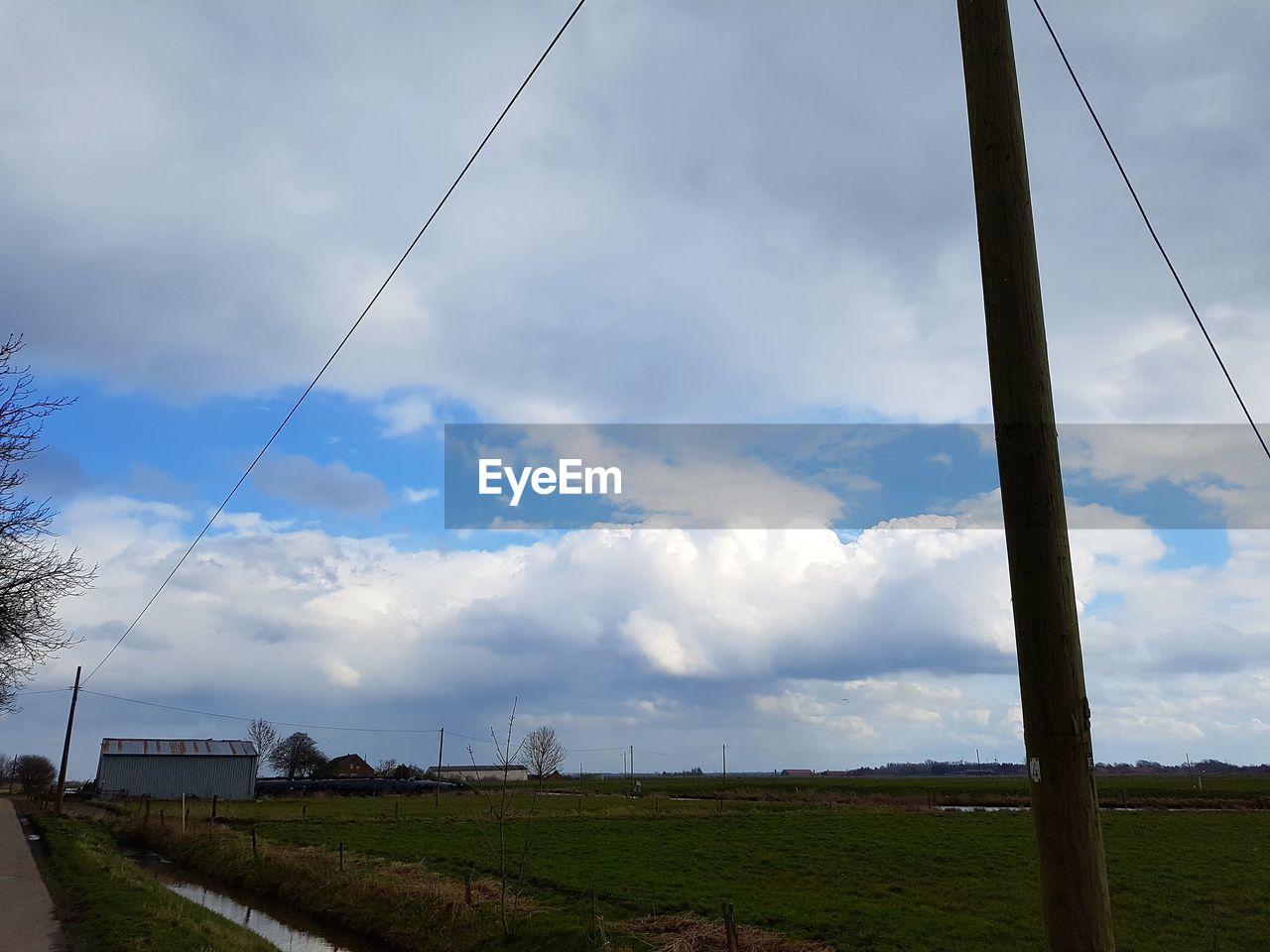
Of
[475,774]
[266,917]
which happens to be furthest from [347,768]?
[266,917]

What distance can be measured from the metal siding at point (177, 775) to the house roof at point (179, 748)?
0.61 metres

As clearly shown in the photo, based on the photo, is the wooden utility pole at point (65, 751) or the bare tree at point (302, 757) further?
the bare tree at point (302, 757)

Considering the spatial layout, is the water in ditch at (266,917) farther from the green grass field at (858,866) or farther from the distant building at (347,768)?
the distant building at (347,768)

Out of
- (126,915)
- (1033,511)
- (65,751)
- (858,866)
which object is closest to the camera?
(1033,511)

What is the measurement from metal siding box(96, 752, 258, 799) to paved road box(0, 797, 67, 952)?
48.6m

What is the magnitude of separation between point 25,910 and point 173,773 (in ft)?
207

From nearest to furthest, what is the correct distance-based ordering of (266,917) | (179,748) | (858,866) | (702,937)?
(702,937)
(266,917)
(858,866)
(179,748)

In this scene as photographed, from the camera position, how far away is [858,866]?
24078 millimetres

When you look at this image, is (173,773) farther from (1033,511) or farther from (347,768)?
(1033,511)

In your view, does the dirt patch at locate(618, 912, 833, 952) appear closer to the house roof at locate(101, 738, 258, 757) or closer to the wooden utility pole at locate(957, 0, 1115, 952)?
the wooden utility pole at locate(957, 0, 1115, 952)

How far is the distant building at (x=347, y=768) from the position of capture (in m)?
119

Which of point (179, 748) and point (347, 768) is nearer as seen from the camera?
point (179, 748)

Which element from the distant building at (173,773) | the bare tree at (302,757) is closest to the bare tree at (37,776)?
the distant building at (173,773)

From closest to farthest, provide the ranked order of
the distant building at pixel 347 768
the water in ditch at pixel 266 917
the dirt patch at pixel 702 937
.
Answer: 1. the dirt patch at pixel 702 937
2. the water in ditch at pixel 266 917
3. the distant building at pixel 347 768
